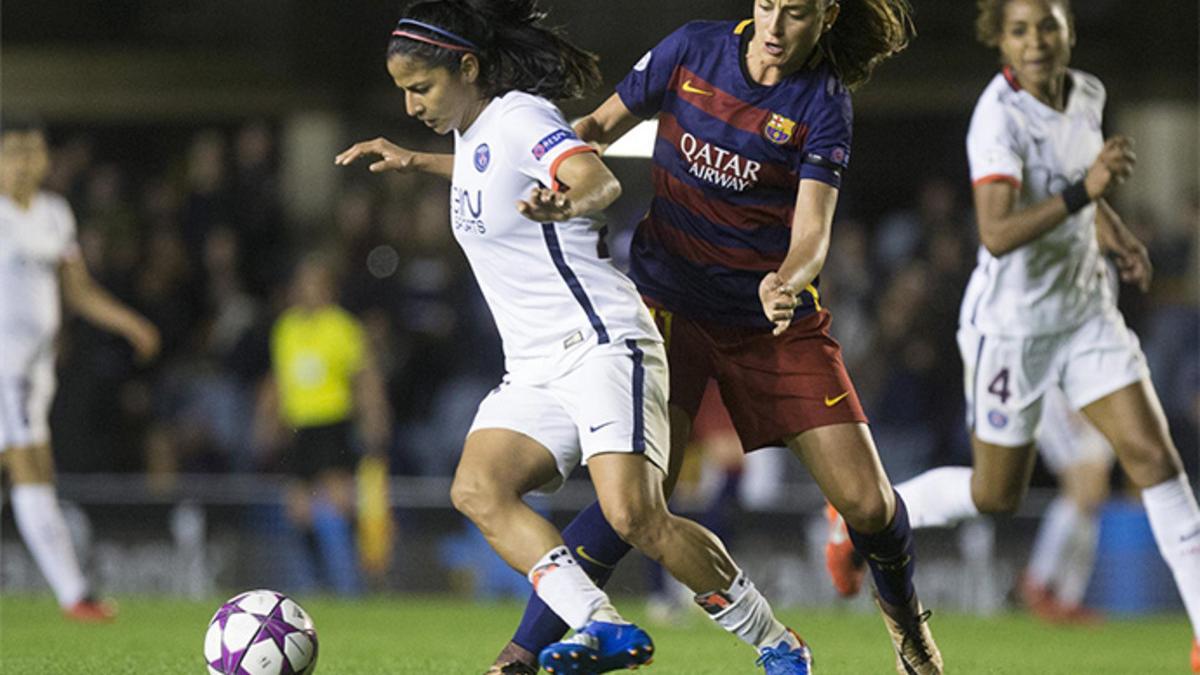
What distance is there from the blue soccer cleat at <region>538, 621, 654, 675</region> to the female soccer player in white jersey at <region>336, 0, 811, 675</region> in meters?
0.08

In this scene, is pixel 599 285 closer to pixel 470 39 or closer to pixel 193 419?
pixel 470 39

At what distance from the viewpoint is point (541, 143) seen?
17.3 ft

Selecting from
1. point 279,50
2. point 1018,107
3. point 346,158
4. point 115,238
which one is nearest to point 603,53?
point 279,50

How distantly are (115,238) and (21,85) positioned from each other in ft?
10.1

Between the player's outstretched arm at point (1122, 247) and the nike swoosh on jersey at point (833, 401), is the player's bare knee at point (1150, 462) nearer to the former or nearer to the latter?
the player's outstretched arm at point (1122, 247)

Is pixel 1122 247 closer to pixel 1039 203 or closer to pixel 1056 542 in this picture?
pixel 1039 203

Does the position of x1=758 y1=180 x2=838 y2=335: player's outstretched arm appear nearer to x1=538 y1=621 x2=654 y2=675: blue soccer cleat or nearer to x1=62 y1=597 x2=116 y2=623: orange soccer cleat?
x1=538 y1=621 x2=654 y2=675: blue soccer cleat

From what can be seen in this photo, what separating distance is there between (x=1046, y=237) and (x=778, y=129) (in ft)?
6.42

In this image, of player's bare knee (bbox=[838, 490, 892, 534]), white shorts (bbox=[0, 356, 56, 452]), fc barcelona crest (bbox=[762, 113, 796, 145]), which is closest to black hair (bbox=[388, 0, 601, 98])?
fc barcelona crest (bbox=[762, 113, 796, 145])

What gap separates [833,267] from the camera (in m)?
14.1

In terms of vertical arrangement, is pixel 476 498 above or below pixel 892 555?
above

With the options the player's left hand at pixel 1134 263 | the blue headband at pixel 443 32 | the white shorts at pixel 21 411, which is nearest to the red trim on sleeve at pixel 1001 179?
the player's left hand at pixel 1134 263

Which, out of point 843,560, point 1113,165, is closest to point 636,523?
point 843,560

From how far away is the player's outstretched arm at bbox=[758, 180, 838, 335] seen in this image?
203 inches
